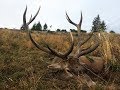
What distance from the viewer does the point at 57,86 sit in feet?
21.1

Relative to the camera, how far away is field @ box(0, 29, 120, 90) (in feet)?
20.4

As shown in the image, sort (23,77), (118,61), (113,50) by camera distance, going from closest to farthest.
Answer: (23,77) < (118,61) < (113,50)

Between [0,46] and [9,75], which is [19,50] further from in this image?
[9,75]

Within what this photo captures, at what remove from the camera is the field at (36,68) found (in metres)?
6.22

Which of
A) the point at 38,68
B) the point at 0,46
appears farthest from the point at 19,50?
the point at 38,68

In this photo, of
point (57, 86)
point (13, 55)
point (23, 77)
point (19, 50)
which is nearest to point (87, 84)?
point (57, 86)

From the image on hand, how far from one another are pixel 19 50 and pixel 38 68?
172 centimetres

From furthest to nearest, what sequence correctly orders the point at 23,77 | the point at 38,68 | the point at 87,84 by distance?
the point at 38,68, the point at 23,77, the point at 87,84

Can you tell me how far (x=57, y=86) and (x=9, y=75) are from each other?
1.04m

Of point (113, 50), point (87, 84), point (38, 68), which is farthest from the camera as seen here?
point (113, 50)

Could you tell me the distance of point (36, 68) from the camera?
752 cm

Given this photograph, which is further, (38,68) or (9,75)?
(38,68)

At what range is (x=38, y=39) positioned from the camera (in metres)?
11.4

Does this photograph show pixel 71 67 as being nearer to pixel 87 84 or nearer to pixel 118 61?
pixel 87 84
